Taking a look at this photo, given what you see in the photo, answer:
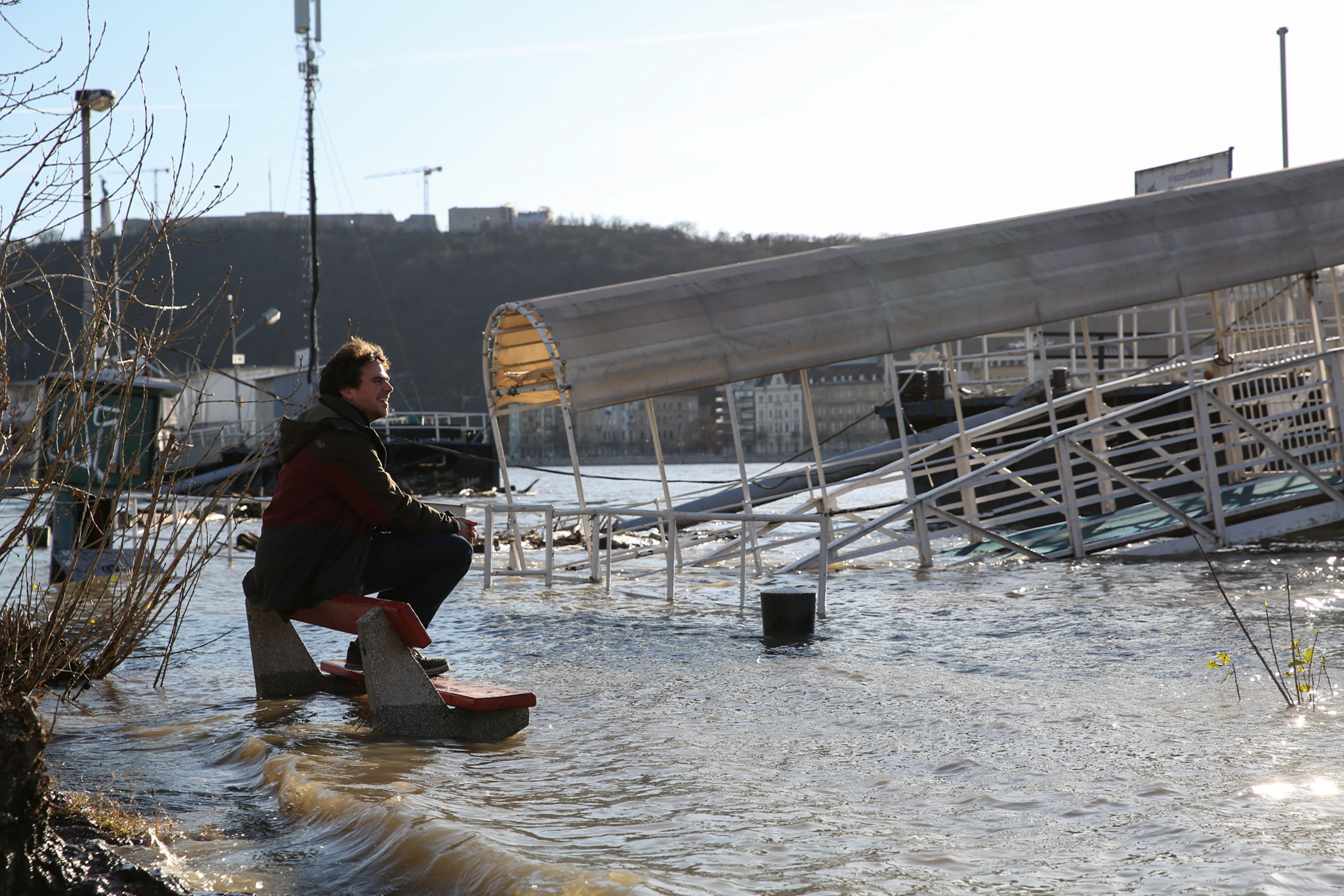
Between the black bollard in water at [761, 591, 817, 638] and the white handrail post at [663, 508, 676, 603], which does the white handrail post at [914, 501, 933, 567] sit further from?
the black bollard in water at [761, 591, 817, 638]

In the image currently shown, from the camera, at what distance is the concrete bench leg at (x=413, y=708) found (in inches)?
172

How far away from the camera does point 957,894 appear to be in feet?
8.93

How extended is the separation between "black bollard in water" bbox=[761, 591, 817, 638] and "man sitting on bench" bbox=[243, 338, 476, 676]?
3.07m

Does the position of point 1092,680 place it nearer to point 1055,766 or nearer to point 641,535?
point 1055,766

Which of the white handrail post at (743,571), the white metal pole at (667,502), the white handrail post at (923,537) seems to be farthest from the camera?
the white handrail post at (923,537)

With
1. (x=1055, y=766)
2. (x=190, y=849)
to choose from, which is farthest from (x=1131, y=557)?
(x=190, y=849)

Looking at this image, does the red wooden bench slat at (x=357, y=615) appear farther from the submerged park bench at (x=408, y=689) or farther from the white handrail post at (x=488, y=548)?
the white handrail post at (x=488, y=548)

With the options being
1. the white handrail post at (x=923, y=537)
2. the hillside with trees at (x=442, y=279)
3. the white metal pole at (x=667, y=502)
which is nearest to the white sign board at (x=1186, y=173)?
the white handrail post at (x=923, y=537)

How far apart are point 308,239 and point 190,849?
4237 centimetres

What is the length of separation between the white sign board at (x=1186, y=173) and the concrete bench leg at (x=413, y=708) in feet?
59.6

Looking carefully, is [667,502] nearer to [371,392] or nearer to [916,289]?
[916,289]

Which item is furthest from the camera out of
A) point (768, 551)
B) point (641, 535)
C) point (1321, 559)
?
point (641, 535)

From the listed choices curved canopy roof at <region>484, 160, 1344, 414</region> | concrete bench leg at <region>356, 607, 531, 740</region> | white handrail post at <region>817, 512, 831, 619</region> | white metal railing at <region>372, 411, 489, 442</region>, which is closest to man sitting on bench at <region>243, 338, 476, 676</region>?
concrete bench leg at <region>356, 607, 531, 740</region>

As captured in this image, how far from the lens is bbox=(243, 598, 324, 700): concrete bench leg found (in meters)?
5.08
